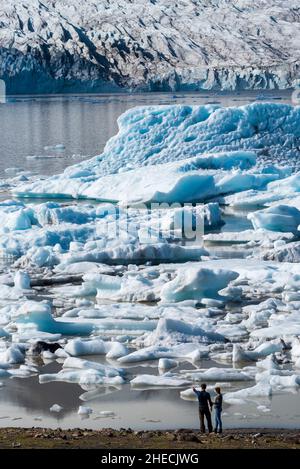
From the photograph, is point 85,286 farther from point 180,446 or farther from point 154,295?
point 180,446

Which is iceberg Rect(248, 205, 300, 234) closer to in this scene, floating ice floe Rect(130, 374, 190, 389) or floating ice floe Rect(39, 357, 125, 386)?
floating ice floe Rect(39, 357, 125, 386)

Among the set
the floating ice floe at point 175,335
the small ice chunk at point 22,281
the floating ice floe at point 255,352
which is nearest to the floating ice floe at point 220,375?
the floating ice floe at point 255,352

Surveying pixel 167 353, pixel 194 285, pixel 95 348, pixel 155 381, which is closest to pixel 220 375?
pixel 155 381

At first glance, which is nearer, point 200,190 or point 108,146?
point 200,190

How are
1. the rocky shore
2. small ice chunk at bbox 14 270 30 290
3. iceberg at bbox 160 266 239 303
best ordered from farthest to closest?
small ice chunk at bbox 14 270 30 290 < iceberg at bbox 160 266 239 303 < the rocky shore

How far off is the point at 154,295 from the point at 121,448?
6.33 m

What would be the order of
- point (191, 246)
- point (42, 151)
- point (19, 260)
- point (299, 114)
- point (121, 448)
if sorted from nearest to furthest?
point (121, 448) → point (19, 260) → point (191, 246) → point (299, 114) → point (42, 151)

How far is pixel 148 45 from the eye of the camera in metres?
127

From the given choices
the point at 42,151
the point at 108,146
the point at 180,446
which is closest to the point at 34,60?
the point at 42,151

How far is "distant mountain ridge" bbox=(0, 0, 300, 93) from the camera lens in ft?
343

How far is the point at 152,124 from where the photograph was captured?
25.1 meters

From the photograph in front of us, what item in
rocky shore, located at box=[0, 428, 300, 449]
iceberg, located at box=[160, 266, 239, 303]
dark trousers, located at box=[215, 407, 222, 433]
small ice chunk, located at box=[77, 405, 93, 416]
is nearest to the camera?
rocky shore, located at box=[0, 428, 300, 449]

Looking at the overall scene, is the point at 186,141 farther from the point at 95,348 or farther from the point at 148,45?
the point at 148,45

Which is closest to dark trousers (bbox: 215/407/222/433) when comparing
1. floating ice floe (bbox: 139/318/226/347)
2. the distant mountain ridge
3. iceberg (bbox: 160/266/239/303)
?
floating ice floe (bbox: 139/318/226/347)
